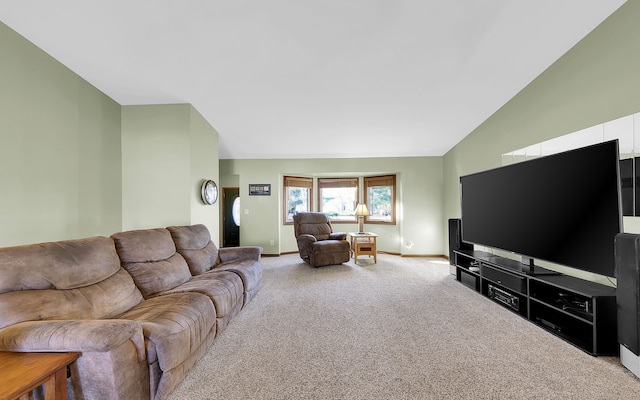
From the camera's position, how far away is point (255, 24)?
2004 mm

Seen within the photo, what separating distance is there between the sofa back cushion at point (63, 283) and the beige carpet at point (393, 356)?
808mm

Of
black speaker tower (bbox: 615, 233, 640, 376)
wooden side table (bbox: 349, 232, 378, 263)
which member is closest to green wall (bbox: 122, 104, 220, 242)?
wooden side table (bbox: 349, 232, 378, 263)

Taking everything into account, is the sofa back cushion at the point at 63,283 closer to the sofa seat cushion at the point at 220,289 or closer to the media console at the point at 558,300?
the sofa seat cushion at the point at 220,289

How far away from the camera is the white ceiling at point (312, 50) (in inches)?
73.7

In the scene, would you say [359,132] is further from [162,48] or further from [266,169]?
[162,48]

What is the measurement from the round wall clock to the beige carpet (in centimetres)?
171

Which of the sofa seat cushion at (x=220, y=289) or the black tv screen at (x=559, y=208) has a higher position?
the black tv screen at (x=559, y=208)

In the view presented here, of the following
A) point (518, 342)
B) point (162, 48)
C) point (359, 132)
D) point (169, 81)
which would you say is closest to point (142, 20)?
point (162, 48)

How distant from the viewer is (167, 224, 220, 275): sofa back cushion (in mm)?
2689

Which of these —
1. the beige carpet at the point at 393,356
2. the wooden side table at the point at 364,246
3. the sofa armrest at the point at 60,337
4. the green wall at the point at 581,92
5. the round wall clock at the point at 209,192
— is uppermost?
the green wall at the point at 581,92

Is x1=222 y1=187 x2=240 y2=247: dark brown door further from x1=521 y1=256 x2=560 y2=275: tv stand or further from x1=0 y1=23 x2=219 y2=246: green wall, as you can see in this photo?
x1=521 y1=256 x2=560 y2=275: tv stand

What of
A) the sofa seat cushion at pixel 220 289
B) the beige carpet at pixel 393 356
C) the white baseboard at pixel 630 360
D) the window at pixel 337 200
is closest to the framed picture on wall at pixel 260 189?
the window at pixel 337 200

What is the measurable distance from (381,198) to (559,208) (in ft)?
13.4

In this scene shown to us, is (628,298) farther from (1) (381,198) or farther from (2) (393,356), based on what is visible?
(1) (381,198)
